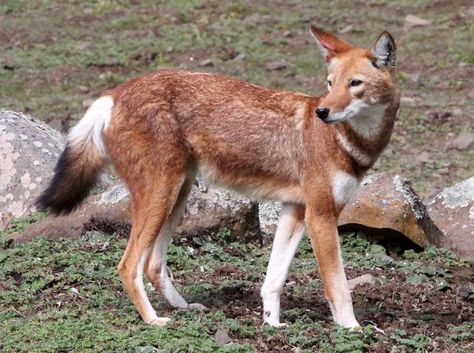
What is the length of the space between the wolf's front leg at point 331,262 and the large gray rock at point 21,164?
12.9ft

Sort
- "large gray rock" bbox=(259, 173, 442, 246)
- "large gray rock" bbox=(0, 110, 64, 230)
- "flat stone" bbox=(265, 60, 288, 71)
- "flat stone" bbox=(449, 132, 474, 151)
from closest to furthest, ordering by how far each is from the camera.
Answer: "large gray rock" bbox=(259, 173, 442, 246) < "large gray rock" bbox=(0, 110, 64, 230) < "flat stone" bbox=(449, 132, 474, 151) < "flat stone" bbox=(265, 60, 288, 71)

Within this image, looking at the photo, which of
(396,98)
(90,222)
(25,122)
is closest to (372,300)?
(396,98)

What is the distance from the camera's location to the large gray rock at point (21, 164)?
38.4ft

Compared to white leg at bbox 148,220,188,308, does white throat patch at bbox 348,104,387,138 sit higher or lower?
higher

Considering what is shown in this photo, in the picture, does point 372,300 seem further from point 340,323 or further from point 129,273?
point 129,273

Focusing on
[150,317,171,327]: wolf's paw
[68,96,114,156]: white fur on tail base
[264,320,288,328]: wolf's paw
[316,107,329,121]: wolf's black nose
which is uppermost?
[316,107,329,121]: wolf's black nose

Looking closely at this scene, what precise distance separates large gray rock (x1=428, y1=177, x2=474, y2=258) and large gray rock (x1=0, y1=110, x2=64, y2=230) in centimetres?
398

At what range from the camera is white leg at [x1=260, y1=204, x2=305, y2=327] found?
29.1 feet

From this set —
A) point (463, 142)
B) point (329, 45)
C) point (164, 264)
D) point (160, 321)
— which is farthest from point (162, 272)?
point (463, 142)

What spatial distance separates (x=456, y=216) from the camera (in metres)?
11.7

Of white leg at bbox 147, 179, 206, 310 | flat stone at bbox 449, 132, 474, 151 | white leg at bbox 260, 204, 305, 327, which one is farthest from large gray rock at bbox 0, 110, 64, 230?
flat stone at bbox 449, 132, 474, 151

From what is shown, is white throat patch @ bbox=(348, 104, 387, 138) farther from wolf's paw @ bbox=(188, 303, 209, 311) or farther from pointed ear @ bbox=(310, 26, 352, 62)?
wolf's paw @ bbox=(188, 303, 209, 311)

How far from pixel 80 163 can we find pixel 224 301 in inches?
62.2

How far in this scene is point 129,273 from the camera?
8.59 m
